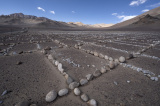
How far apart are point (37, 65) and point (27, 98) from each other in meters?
1.59

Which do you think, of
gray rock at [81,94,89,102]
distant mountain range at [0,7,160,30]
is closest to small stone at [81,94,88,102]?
gray rock at [81,94,89,102]

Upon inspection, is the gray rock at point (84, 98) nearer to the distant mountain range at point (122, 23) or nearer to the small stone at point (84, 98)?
the small stone at point (84, 98)

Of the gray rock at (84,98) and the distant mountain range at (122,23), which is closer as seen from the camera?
the gray rock at (84,98)

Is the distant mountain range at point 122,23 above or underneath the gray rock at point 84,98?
above

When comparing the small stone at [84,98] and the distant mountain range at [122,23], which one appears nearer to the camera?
the small stone at [84,98]

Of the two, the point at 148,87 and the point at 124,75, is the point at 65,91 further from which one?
the point at 148,87

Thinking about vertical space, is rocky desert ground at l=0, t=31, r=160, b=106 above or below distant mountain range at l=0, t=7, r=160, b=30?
below

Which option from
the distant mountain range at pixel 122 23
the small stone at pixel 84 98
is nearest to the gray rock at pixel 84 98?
the small stone at pixel 84 98

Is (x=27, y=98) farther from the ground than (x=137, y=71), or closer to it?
closer to it

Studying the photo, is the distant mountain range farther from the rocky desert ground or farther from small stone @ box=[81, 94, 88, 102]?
small stone @ box=[81, 94, 88, 102]

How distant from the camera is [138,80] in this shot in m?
2.42

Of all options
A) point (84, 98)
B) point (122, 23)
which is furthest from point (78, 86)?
point (122, 23)

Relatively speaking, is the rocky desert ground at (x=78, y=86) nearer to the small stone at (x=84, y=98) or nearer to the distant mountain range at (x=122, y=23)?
the small stone at (x=84, y=98)

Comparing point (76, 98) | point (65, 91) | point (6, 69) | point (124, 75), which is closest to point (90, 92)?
point (76, 98)
